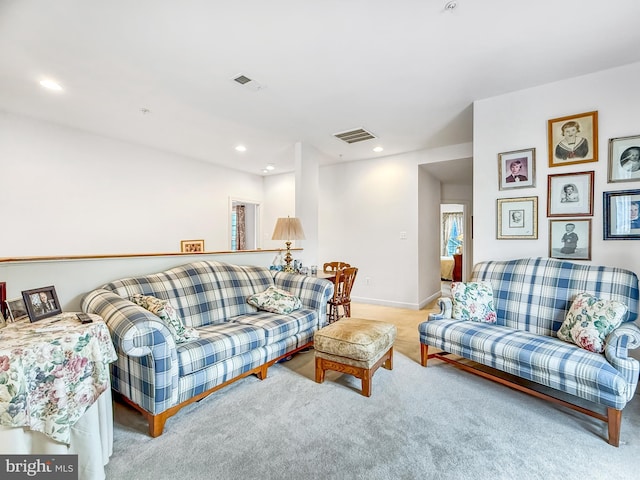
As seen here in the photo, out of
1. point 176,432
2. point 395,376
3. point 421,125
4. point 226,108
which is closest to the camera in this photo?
point 176,432

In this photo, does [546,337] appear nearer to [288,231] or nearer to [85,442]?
[288,231]

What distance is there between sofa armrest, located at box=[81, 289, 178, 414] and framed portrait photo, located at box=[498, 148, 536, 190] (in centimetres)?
330

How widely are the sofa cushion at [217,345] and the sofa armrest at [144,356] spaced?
10 cm

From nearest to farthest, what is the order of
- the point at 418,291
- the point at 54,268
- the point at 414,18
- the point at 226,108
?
the point at 414,18, the point at 54,268, the point at 226,108, the point at 418,291

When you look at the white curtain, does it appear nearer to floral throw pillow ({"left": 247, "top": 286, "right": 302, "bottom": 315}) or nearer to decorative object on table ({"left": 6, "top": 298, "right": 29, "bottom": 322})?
floral throw pillow ({"left": 247, "top": 286, "right": 302, "bottom": 315})

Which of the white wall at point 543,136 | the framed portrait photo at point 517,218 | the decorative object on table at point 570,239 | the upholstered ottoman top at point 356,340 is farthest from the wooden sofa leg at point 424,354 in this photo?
the decorative object on table at point 570,239

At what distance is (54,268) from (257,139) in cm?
300

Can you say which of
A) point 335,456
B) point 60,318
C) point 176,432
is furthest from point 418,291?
point 60,318

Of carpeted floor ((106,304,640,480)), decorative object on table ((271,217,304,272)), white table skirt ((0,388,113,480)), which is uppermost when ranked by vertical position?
decorative object on table ((271,217,304,272))

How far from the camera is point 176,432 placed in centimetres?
182

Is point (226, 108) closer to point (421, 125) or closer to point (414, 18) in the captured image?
point (414, 18)

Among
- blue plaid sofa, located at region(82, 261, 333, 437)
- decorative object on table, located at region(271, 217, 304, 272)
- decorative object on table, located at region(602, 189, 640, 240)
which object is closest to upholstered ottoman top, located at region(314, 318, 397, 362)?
blue plaid sofa, located at region(82, 261, 333, 437)

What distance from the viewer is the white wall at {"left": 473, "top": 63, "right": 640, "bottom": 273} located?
2531 millimetres

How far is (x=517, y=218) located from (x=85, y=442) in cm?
365
